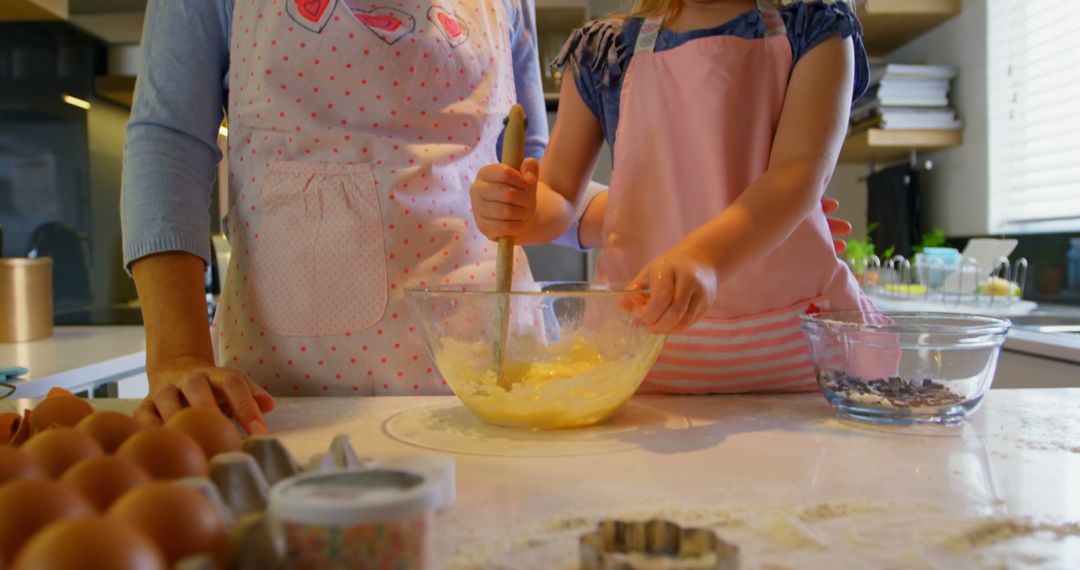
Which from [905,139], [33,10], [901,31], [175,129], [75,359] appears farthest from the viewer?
[901,31]

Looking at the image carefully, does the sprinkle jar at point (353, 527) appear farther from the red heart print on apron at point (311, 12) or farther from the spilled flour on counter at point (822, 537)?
the red heart print on apron at point (311, 12)

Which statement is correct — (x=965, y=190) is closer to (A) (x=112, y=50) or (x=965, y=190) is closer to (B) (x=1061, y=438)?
(B) (x=1061, y=438)

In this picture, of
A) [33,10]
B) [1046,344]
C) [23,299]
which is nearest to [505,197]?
[1046,344]

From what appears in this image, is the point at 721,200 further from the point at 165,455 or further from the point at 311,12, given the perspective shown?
the point at 165,455

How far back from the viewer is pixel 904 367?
27.0 inches

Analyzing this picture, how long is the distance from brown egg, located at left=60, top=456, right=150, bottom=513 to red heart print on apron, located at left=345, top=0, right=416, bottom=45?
24.7 inches

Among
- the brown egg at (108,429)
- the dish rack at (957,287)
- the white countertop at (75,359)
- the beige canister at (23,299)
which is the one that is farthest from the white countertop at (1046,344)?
the beige canister at (23,299)

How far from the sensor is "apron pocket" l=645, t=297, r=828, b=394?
0.86 metres

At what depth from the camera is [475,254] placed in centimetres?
95

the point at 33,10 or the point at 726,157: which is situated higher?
the point at 33,10

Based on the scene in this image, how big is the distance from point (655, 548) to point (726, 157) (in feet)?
1.90

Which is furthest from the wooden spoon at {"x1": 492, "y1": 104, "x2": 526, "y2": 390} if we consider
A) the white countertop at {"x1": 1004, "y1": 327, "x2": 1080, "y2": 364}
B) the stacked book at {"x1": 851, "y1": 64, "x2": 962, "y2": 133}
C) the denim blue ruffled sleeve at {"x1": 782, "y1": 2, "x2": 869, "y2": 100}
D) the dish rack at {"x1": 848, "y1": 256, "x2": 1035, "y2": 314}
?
the stacked book at {"x1": 851, "y1": 64, "x2": 962, "y2": 133}

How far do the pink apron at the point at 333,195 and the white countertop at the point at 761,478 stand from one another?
149mm

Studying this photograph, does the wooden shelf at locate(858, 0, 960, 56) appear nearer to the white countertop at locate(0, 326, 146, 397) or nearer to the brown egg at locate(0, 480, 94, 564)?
the white countertop at locate(0, 326, 146, 397)
